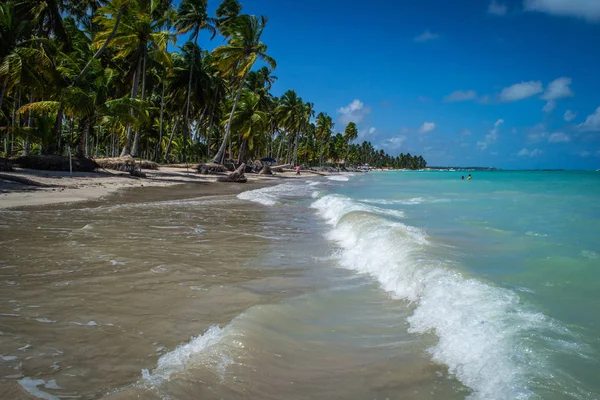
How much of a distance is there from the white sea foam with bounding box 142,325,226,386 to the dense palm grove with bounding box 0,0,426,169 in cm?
1816

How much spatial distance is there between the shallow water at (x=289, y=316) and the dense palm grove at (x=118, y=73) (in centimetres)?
1428

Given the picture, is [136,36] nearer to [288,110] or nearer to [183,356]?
[183,356]

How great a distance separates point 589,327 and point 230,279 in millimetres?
4227

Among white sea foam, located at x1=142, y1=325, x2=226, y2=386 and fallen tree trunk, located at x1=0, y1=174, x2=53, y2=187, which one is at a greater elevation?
fallen tree trunk, located at x1=0, y1=174, x2=53, y2=187

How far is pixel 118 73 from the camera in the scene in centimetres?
2780

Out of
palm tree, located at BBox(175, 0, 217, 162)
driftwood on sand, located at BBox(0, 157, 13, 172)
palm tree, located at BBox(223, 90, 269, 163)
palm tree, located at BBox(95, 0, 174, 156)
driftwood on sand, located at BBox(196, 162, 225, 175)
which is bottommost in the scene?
driftwood on sand, located at BBox(0, 157, 13, 172)

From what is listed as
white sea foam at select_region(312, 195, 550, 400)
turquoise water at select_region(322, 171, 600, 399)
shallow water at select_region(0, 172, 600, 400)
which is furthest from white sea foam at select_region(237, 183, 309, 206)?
white sea foam at select_region(312, 195, 550, 400)

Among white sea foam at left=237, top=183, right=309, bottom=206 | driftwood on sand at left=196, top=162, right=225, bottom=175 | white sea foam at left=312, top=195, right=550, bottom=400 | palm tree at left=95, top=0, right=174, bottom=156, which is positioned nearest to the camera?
white sea foam at left=312, top=195, right=550, bottom=400

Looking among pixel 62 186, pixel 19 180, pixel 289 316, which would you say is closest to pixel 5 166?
pixel 19 180

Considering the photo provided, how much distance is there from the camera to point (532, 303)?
4461 mm

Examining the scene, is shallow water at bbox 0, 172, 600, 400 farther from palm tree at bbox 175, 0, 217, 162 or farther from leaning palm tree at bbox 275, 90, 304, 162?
leaning palm tree at bbox 275, 90, 304, 162

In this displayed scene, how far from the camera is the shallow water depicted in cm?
268

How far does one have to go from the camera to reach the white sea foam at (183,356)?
8.60ft

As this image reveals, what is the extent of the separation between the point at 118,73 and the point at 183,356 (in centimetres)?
3004
